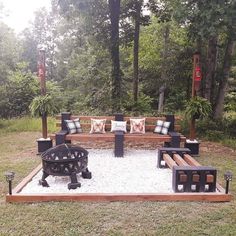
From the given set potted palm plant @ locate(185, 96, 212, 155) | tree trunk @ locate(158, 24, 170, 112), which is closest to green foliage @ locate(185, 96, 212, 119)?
potted palm plant @ locate(185, 96, 212, 155)

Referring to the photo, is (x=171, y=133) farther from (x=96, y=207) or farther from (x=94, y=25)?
(x=94, y=25)

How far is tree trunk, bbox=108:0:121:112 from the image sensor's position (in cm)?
1117

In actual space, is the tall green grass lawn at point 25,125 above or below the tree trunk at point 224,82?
below

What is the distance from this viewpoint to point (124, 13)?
12.1 m

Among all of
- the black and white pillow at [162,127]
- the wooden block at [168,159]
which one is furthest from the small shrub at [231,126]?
the wooden block at [168,159]

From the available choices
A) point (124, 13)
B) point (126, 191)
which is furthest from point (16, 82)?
point (126, 191)

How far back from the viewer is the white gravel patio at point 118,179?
16.1 ft

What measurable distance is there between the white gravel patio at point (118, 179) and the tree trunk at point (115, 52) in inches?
173

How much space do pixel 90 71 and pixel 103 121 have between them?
19.6 feet

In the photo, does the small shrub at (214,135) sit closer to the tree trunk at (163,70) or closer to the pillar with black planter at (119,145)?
the pillar with black planter at (119,145)

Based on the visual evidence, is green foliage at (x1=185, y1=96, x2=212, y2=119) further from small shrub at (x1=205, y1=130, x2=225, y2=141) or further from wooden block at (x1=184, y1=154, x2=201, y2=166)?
small shrub at (x1=205, y1=130, x2=225, y2=141)

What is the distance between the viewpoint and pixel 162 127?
7668 millimetres

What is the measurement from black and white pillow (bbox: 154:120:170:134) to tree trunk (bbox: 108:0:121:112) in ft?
10.7

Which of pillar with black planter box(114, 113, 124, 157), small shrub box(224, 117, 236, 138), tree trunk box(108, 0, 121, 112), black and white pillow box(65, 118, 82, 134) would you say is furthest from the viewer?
tree trunk box(108, 0, 121, 112)
